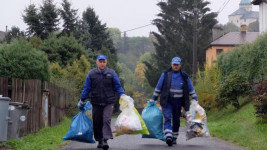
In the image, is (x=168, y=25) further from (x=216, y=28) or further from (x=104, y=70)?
(x=104, y=70)

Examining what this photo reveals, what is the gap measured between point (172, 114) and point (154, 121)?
1.43ft

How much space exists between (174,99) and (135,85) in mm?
106381

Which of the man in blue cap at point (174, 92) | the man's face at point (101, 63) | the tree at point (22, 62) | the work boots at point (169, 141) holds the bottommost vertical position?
the work boots at point (169, 141)

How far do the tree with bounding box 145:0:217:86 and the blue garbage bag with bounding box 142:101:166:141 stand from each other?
46909 mm

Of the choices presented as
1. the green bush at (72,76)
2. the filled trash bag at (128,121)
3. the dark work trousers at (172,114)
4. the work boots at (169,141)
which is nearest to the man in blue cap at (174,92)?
the dark work trousers at (172,114)

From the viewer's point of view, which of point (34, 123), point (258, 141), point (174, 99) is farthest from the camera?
point (34, 123)

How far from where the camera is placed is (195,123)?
12.5m

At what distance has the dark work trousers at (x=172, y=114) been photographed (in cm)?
1231

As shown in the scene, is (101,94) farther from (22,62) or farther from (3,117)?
(22,62)

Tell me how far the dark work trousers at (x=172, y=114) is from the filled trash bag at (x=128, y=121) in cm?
59

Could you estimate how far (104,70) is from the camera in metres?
11.5

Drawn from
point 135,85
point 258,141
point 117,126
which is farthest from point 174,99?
point 135,85

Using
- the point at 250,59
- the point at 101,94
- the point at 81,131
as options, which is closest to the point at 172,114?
the point at 101,94

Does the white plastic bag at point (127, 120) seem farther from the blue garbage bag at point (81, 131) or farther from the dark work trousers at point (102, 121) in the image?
the blue garbage bag at point (81, 131)
